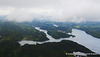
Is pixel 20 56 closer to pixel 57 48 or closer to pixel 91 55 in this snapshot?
pixel 57 48

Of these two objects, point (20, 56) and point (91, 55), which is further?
point (91, 55)

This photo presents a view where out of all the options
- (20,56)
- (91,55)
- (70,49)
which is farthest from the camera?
(70,49)

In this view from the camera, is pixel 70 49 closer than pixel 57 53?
No

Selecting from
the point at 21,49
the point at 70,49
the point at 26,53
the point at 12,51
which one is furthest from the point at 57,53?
the point at 12,51

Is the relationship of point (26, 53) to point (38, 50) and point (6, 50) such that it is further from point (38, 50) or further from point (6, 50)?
point (6, 50)

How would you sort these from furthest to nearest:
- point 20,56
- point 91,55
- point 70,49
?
point 70,49 < point 91,55 < point 20,56

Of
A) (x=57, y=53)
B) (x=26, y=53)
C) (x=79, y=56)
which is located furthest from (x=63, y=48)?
(x=26, y=53)

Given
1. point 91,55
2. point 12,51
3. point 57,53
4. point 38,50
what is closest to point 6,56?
point 12,51
